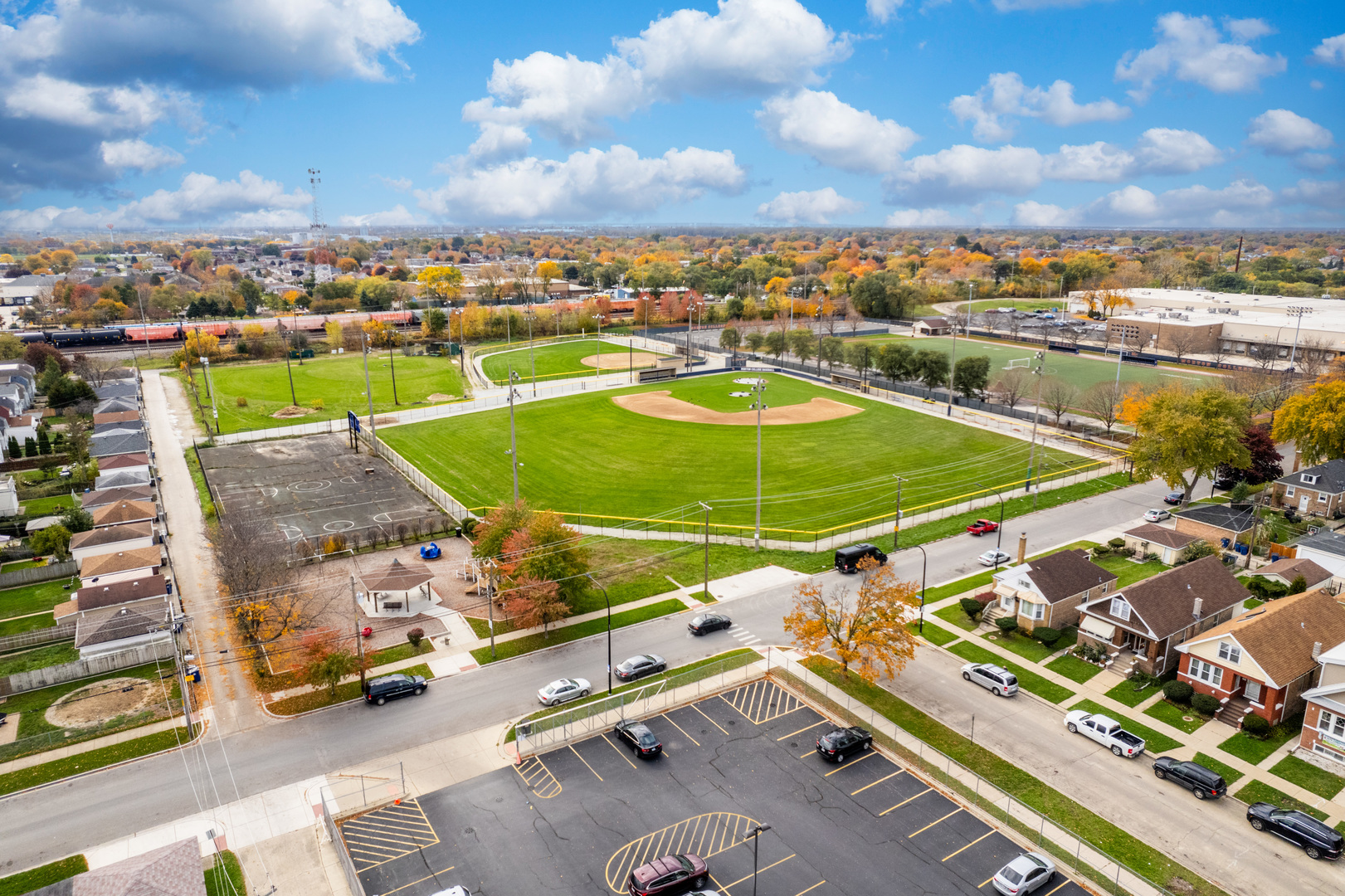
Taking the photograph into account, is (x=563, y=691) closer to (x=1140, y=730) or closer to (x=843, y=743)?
(x=843, y=743)

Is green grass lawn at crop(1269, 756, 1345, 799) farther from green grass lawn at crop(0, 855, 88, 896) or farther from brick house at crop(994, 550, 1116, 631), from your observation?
green grass lawn at crop(0, 855, 88, 896)

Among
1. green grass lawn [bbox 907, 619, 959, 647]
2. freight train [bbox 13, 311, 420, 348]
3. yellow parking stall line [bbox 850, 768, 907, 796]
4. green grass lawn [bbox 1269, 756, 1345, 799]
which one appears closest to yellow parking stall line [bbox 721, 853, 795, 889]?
yellow parking stall line [bbox 850, 768, 907, 796]

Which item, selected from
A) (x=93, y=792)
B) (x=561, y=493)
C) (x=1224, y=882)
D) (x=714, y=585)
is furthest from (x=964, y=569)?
(x=93, y=792)

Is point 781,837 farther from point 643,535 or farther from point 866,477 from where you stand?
point 866,477

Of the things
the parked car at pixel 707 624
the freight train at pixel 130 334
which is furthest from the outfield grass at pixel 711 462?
the freight train at pixel 130 334

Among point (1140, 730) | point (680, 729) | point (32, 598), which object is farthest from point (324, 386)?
point (1140, 730)

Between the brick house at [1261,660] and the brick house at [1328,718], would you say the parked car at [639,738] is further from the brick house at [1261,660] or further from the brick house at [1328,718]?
the brick house at [1328,718]

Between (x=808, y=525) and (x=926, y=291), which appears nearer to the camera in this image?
(x=808, y=525)
